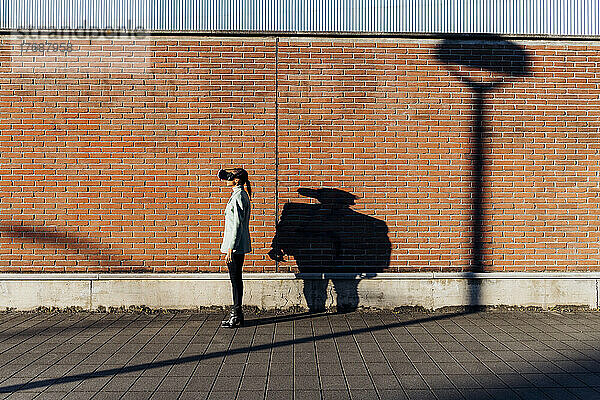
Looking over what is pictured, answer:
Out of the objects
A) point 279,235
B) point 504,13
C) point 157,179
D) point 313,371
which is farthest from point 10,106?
point 504,13

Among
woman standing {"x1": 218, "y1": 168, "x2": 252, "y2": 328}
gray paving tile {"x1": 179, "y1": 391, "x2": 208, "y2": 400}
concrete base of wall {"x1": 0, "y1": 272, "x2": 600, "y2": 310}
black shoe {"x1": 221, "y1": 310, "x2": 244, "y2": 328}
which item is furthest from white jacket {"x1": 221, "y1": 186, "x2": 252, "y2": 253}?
gray paving tile {"x1": 179, "y1": 391, "x2": 208, "y2": 400}

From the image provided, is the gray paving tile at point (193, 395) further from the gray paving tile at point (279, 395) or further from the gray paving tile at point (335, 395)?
the gray paving tile at point (335, 395)

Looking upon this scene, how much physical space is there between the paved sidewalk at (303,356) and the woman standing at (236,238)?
30 centimetres

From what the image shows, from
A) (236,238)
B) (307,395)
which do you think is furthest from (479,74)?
(307,395)

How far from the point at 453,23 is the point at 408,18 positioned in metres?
0.65

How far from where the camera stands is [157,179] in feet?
23.9

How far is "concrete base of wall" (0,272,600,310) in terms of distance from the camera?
720 cm

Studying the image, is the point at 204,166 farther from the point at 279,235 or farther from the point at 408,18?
the point at 408,18

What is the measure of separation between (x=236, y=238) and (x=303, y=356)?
5.73 feet

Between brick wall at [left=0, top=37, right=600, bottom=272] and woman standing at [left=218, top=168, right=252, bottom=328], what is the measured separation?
2.37 feet

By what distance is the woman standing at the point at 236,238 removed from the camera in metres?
6.46

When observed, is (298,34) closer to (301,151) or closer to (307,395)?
(301,151)

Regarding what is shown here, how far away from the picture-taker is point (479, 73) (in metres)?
7.43

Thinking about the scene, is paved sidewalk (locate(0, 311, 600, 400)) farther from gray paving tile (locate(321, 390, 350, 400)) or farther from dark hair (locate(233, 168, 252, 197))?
dark hair (locate(233, 168, 252, 197))
